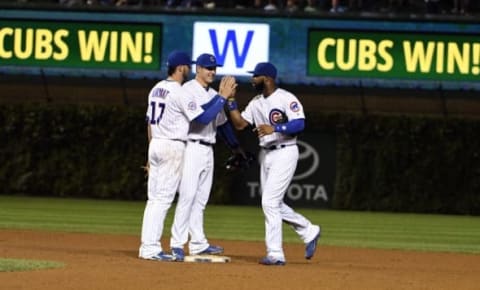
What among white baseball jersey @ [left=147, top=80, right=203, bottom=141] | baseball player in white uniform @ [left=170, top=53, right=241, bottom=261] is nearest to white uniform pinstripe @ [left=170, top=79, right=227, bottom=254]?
baseball player in white uniform @ [left=170, top=53, right=241, bottom=261]

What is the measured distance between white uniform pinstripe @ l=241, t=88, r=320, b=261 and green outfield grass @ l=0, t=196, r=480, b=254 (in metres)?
4.53

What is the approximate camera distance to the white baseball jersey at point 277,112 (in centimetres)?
1337

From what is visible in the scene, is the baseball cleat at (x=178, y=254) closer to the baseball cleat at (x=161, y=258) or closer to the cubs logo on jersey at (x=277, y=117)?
the baseball cleat at (x=161, y=258)

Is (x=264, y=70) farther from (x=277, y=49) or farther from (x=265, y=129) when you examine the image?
(x=277, y=49)

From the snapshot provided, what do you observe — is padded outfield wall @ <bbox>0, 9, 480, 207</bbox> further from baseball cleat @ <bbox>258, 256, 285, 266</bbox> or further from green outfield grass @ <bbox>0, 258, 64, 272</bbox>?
green outfield grass @ <bbox>0, 258, 64, 272</bbox>

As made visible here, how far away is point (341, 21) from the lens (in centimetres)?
2753

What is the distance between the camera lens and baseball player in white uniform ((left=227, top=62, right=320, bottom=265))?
43.4 feet

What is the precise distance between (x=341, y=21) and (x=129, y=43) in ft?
15.0

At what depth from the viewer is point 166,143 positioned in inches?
514

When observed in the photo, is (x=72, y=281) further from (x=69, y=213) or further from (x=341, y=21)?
(x=341, y=21)

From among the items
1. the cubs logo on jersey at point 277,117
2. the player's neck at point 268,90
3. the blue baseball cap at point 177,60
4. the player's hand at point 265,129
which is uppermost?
the blue baseball cap at point 177,60

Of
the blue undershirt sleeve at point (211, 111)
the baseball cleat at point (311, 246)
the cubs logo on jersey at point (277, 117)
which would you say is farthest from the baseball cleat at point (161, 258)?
the cubs logo on jersey at point (277, 117)

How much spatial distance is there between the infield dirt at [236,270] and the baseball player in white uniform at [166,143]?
347mm

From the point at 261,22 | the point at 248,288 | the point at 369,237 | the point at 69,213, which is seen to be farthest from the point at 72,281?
the point at 261,22
